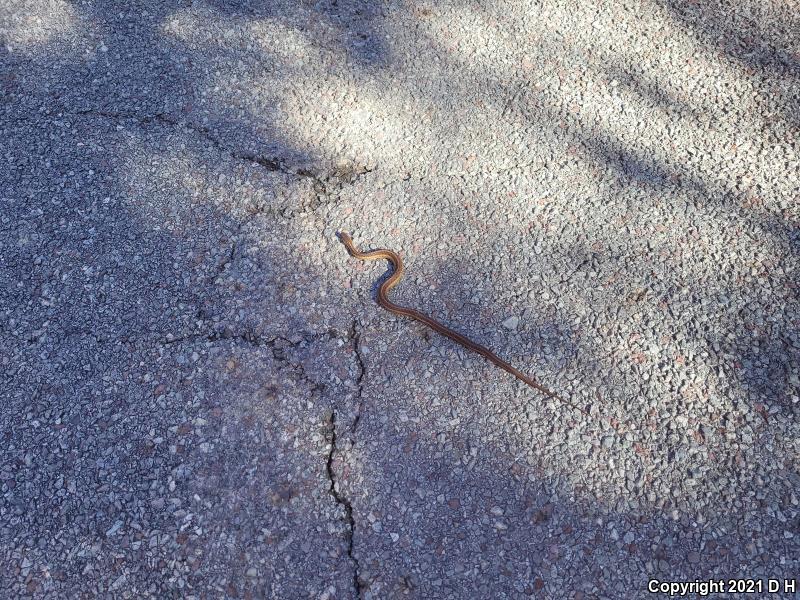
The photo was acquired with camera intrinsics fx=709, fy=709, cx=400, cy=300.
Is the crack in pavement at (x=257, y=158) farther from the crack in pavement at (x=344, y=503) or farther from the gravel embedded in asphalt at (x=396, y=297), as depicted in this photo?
the crack in pavement at (x=344, y=503)

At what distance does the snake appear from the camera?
10.4ft

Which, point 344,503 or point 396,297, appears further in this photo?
point 396,297

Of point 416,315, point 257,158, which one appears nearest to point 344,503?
point 416,315

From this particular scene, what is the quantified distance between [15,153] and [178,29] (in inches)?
52.9

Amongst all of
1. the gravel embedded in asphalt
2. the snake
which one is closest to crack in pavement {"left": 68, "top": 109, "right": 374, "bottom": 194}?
the gravel embedded in asphalt

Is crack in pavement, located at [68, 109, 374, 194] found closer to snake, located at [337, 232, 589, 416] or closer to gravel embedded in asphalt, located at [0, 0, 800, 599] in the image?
gravel embedded in asphalt, located at [0, 0, 800, 599]

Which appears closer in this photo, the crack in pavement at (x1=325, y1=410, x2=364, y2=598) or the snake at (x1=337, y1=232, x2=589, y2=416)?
the crack in pavement at (x1=325, y1=410, x2=364, y2=598)

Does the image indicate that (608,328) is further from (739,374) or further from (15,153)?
(15,153)

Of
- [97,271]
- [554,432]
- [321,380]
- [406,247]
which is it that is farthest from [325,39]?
[554,432]

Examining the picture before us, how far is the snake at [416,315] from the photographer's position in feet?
10.4

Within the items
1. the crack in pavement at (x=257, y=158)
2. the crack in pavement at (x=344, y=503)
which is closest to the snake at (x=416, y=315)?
the crack in pavement at (x=257, y=158)

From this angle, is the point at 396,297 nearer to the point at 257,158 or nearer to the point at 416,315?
the point at 416,315

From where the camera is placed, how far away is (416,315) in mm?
3363

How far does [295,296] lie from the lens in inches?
136
